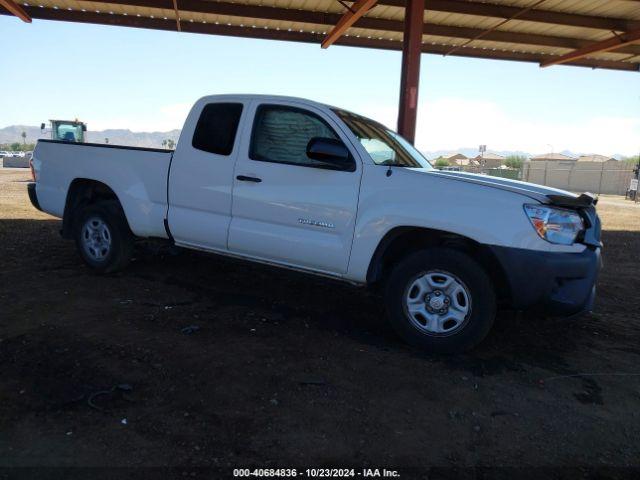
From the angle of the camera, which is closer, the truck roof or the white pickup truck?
the white pickup truck

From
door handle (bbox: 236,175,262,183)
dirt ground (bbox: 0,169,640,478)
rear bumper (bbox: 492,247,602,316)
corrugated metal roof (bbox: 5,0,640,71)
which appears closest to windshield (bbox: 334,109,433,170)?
door handle (bbox: 236,175,262,183)

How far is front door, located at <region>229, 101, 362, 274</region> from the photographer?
410 centimetres

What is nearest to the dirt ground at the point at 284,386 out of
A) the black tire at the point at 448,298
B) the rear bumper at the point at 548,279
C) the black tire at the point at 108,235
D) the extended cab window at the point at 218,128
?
the black tire at the point at 448,298

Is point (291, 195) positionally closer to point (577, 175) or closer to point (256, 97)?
point (256, 97)

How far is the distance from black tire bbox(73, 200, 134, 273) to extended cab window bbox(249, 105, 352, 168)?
1.97 meters

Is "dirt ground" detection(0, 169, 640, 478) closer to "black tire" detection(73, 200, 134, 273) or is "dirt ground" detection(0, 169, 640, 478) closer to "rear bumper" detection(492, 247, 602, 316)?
"black tire" detection(73, 200, 134, 273)

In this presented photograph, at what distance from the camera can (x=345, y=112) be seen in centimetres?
471

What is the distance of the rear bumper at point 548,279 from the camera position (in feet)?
11.4

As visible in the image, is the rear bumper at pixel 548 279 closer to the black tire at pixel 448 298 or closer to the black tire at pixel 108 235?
the black tire at pixel 448 298

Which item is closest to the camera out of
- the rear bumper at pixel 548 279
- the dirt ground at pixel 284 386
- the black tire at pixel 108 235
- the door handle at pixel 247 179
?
the dirt ground at pixel 284 386

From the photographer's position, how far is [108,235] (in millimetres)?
5488

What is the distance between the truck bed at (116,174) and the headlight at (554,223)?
11.7ft

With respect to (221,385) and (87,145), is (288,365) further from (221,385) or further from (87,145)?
(87,145)

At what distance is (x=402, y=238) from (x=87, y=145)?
3.93 m
